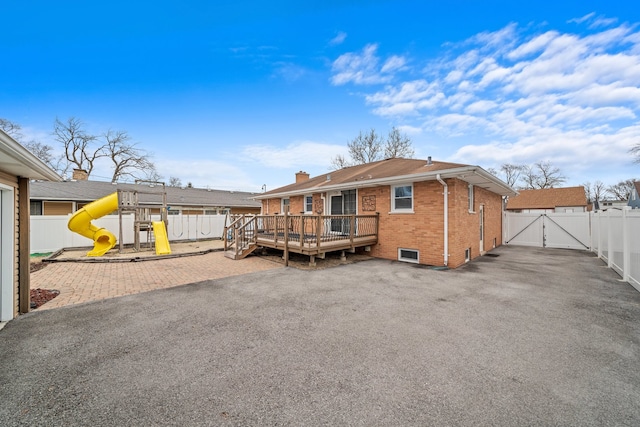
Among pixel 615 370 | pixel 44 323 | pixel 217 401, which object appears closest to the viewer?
pixel 217 401

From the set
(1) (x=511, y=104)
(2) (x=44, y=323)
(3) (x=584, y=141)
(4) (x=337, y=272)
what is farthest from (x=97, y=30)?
(3) (x=584, y=141)

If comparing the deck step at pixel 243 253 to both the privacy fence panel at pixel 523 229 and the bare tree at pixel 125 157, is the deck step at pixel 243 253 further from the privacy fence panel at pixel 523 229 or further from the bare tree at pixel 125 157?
the bare tree at pixel 125 157

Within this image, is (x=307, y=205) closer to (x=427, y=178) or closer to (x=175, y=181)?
(x=427, y=178)

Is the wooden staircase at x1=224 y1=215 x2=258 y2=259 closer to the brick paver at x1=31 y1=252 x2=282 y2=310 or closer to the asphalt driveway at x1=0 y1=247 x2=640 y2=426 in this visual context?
the brick paver at x1=31 y1=252 x2=282 y2=310

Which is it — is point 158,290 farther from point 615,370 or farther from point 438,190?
point 438,190

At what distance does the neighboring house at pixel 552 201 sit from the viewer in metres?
27.6

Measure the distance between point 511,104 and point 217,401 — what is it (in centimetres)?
1506

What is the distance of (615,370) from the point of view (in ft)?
8.78

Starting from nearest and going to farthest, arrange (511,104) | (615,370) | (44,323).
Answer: (615,370)
(44,323)
(511,104)

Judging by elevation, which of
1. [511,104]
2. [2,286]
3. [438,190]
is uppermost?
[511,104]

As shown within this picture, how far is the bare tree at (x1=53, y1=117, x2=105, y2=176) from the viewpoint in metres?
24.6

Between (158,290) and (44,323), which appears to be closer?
(44,323)

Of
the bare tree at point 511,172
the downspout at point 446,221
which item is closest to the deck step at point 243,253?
the downspout at point 446,221

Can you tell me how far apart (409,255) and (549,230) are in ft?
32.8
